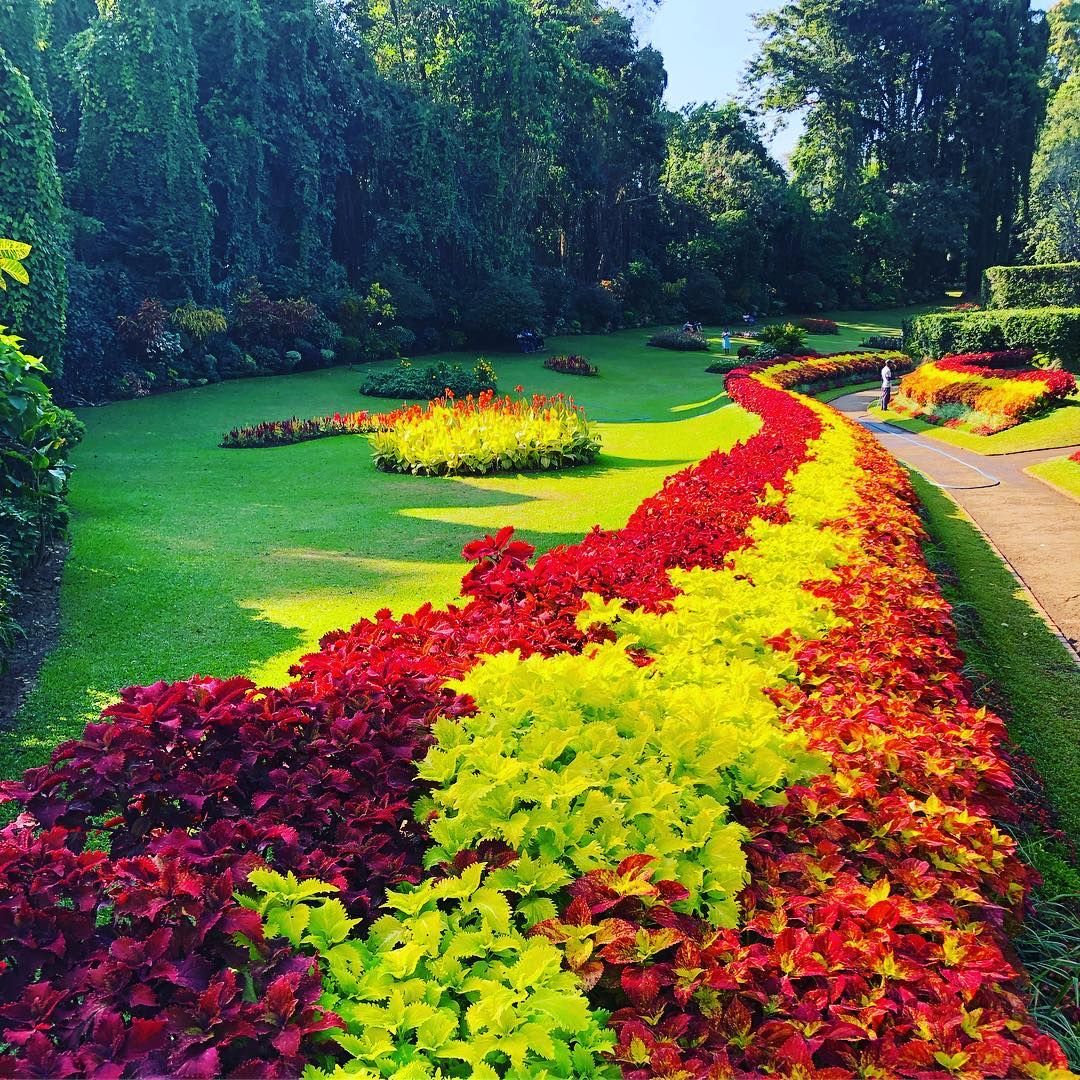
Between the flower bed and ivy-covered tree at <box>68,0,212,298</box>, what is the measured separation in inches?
677

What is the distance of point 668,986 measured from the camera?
77.7 inches

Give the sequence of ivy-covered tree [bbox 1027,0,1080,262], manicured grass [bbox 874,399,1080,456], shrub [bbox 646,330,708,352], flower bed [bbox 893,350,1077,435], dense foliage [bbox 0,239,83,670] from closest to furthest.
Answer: dense foliage [bbox 0,239,83,670]
manicured grass [bbox 874,399,1080,456]
flower bed [bbox 893,350,1077,435]
shrub [bbox 646,330,708,352]
ivy-covered tree [bbox 1027,0,1080,262]

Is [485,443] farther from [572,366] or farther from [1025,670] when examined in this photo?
[572,366]

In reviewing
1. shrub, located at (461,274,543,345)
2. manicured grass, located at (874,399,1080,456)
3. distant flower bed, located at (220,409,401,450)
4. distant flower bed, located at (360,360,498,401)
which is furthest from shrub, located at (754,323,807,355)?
distant flower bed, located at (220,409,401,450)

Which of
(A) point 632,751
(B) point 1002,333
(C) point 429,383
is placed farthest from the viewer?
(B) point 1002,333

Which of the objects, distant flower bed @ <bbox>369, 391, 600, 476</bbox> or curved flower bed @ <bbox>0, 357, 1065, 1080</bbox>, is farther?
distant flower bed @ <bbox>369, 391, 600, 476</bbox>

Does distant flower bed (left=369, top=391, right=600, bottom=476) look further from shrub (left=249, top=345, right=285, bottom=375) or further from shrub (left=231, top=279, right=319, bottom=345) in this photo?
shrub (left=231, top=279, right=319, bottom=345)

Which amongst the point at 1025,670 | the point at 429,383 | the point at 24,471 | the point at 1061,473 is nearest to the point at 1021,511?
the point at 1061,473

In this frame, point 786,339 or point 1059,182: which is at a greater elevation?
point 1059,182

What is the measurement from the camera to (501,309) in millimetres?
26766

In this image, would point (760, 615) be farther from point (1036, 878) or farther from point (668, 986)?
point (668, 986)

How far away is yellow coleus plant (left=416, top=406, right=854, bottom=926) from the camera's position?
2.32 metres

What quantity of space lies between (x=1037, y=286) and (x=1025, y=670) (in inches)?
1104

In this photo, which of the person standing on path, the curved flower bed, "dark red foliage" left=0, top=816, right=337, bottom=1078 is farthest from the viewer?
the person standing on path
